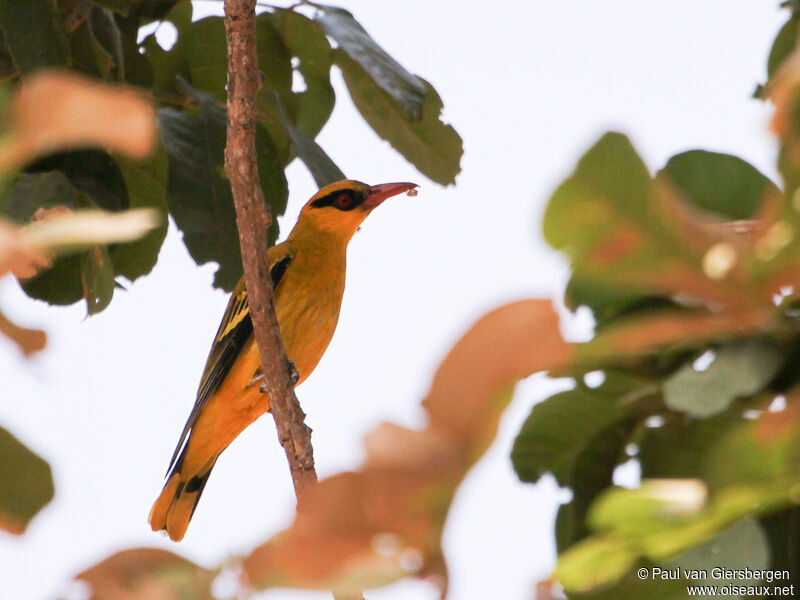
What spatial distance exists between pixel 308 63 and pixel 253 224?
2.10 feet

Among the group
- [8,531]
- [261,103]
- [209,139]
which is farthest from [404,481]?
[261,103]

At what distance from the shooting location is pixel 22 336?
1.27 ft

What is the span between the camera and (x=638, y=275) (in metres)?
0.29

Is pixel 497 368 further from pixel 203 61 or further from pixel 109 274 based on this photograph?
pixel 203 61

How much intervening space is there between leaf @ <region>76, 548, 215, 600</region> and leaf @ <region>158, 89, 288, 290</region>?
6.27 feet

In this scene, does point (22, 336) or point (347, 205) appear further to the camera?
point (347, 205)

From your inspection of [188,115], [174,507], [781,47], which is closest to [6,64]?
[188,115]

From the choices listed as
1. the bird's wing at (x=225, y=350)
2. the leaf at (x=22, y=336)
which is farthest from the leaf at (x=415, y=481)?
the bird's wing at (x=225, y=350)

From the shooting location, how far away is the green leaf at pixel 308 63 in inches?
96.0

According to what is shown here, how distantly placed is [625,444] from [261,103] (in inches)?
84.0

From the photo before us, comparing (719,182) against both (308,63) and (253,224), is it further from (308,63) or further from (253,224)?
(308,63)

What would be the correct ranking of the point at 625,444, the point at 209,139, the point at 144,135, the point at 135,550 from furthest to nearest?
the point at 209,139 < the point at 625,444 < the point at 135,550 < the point at 144,135

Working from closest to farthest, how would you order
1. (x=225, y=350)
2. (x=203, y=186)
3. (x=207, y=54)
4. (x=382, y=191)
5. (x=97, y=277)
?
1. (x=97, y=277)
2. (x=203, y=186)
3. (x=207, y=54)
4. (x=225, y=350)
5. (x=382, y=191)

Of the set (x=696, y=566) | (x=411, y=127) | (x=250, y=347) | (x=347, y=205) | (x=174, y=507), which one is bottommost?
(x=174, y=507)
